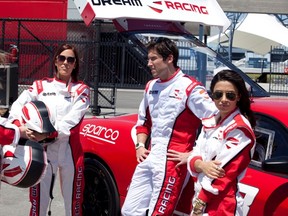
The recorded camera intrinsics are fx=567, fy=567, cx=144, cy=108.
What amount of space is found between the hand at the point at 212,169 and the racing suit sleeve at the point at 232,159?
0.02m

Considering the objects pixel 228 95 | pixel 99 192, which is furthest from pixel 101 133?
pixel 228 95

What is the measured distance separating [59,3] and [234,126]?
13.7m

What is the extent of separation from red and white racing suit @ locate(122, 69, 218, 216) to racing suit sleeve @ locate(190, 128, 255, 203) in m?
0.60

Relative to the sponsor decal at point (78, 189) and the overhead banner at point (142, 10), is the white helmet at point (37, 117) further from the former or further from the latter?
the overhead banner at point (142, 10)

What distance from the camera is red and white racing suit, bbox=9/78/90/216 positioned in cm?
443

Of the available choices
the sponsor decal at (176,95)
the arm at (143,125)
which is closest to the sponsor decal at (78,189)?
the arm at (143,125)

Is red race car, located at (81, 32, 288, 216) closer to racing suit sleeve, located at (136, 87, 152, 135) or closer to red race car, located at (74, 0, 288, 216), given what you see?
red race car, located at (74, 0, 288, 216)

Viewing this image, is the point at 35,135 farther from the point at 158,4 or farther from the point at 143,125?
the point at 158,4

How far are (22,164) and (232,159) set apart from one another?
4.04ft

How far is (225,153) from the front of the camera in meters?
3.16

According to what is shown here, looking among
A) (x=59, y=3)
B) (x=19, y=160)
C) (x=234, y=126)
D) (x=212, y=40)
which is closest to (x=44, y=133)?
(x=19, y=160)

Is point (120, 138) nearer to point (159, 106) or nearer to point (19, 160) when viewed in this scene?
point (159, 106)

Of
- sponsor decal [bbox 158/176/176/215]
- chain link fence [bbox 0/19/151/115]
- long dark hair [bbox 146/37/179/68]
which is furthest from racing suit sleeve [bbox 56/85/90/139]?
chain link fence [bbox 0/19/151/115]

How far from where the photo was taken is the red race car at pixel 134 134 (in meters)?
3.65
